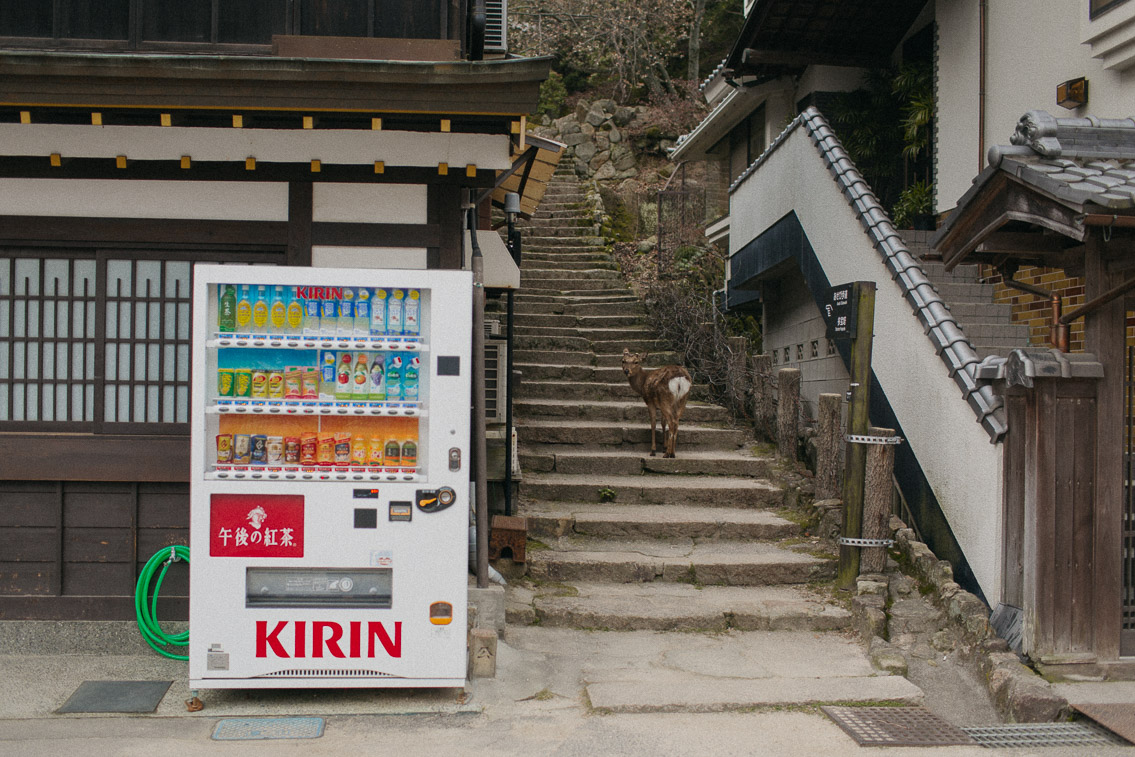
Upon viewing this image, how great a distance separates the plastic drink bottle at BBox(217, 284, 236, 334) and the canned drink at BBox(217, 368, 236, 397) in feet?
0.85

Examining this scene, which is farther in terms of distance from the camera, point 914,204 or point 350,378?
point 914,204

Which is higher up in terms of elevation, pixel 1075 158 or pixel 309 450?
pixel 1075 158

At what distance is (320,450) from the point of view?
548 cm

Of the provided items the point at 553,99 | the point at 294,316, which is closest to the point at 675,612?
the point at 294,316

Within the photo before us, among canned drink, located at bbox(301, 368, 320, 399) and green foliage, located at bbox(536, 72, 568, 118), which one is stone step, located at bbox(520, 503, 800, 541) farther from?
green foliage, located at bbox(536, 72, 568, 118)

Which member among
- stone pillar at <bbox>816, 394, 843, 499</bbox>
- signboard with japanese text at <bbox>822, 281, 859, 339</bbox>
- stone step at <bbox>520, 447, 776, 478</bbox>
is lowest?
stone step at <bbox>520, 447, 776, 478</bbox>

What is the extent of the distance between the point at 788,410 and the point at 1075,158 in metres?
4.68

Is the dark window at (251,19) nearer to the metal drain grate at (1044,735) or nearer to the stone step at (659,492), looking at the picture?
the stone step at (659,492)

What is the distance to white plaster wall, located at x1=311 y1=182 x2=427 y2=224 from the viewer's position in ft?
21.4

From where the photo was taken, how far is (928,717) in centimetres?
542

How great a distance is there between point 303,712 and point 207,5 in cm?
532

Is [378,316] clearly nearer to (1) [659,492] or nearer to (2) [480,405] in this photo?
(2) [480,405]

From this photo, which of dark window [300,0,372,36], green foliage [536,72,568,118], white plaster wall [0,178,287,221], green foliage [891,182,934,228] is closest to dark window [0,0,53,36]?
white plaster wall [0,178,287,221]

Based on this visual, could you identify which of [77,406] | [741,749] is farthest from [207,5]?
[741,749]
